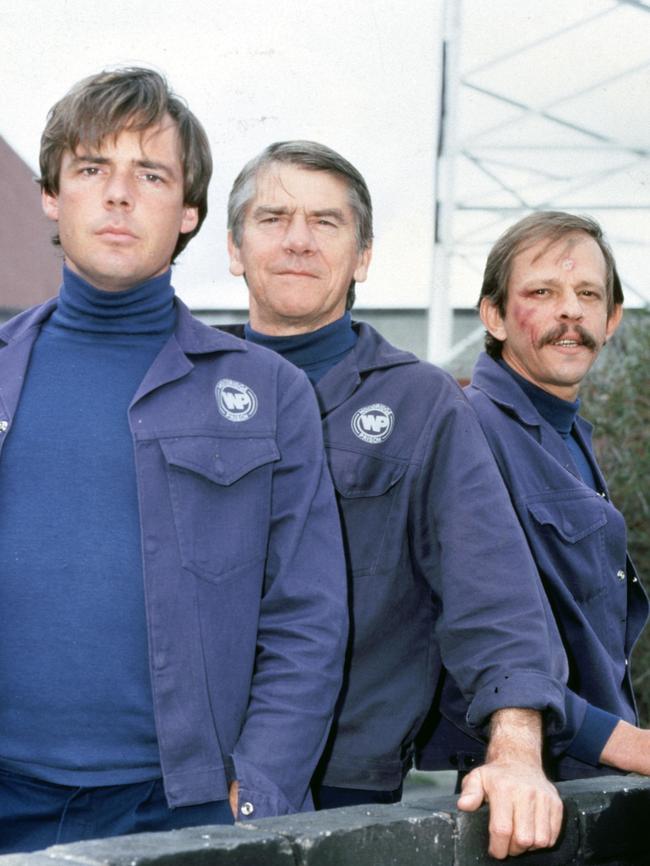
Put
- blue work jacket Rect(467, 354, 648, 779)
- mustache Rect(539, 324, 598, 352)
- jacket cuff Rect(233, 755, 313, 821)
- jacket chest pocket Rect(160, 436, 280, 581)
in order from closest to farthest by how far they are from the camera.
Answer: jacket cuff Rect(233, 755, 313, 821), jacket chest pocket Rect(160, 436, 280, 581), blue work jacket Rect(467, 354, 648, 779), mustache Rect(539, 324, 598, 352)

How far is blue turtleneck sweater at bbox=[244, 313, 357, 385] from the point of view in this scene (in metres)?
3.30

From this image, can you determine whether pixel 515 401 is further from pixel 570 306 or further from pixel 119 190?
pixel 119 190

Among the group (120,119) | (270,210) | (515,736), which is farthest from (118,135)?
(515,736)

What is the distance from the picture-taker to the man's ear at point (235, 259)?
11.4ft

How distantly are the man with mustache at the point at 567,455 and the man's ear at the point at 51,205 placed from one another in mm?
1152

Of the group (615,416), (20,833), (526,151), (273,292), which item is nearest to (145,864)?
(20,833)

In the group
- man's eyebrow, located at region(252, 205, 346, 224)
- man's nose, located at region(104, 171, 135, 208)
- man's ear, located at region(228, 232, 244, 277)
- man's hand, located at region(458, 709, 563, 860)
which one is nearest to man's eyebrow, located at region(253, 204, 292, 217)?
man's eyebrow, located at region(252, 205, 346, 224)

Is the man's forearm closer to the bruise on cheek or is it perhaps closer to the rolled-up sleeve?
the rolled-up sleeve

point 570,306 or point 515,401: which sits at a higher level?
point 570,306

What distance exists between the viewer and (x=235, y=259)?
3.52 metres

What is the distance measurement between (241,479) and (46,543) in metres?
0.35

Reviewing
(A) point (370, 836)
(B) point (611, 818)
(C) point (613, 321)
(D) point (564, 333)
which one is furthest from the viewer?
(C) point (613, 321)

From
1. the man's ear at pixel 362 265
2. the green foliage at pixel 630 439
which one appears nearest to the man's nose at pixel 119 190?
the man's ear at pixel 362 265

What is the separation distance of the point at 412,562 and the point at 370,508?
144mm
